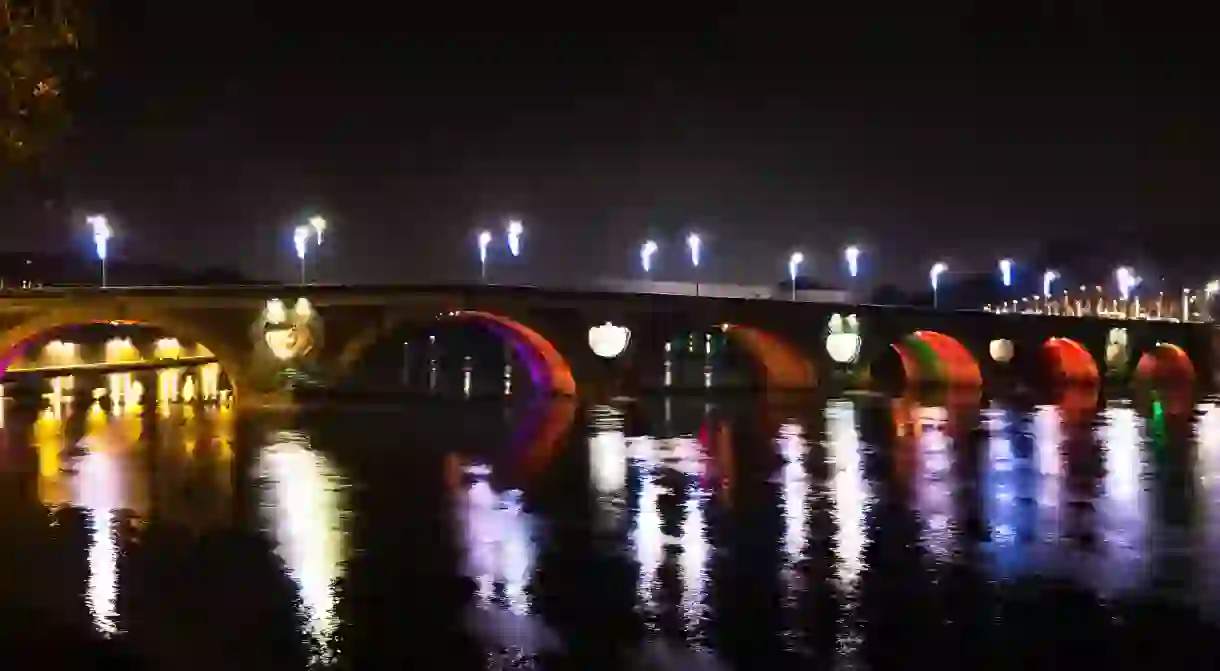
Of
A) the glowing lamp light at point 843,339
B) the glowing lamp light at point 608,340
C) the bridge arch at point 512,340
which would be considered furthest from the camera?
the glowing lamp light at point 843,339

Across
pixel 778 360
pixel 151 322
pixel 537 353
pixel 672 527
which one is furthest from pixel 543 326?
pixel 672 527

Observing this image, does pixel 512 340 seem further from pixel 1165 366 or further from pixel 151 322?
pixel 1165 366

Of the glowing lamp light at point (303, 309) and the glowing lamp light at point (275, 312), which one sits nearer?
the glowing lamp light at point (275, 312)

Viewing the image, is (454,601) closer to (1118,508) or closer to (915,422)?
(1118,508)

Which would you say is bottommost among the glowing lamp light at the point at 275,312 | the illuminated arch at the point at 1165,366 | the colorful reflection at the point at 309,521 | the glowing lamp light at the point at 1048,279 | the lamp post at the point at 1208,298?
the colorful reflection at the point at 309,521

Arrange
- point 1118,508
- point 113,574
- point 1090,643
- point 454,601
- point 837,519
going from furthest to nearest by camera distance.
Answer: point 1118,508 → point 837,519 → point 113,574 → point 454,601 → point 1090,643

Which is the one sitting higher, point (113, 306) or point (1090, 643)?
point (113, 306)

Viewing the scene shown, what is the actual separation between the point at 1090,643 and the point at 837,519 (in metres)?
8.45

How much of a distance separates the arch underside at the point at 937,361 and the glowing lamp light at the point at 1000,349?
125 cm

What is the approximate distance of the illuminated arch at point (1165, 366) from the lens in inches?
3802

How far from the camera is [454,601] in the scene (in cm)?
1499

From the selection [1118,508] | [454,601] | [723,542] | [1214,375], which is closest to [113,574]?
[454,601]

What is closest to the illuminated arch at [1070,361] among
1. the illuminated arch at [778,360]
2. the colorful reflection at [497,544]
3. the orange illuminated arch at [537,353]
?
the illuminated arch at [778,360]

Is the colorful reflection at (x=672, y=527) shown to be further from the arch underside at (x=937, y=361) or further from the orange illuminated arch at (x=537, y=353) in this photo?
the arch underside at (x=937, y=361)
